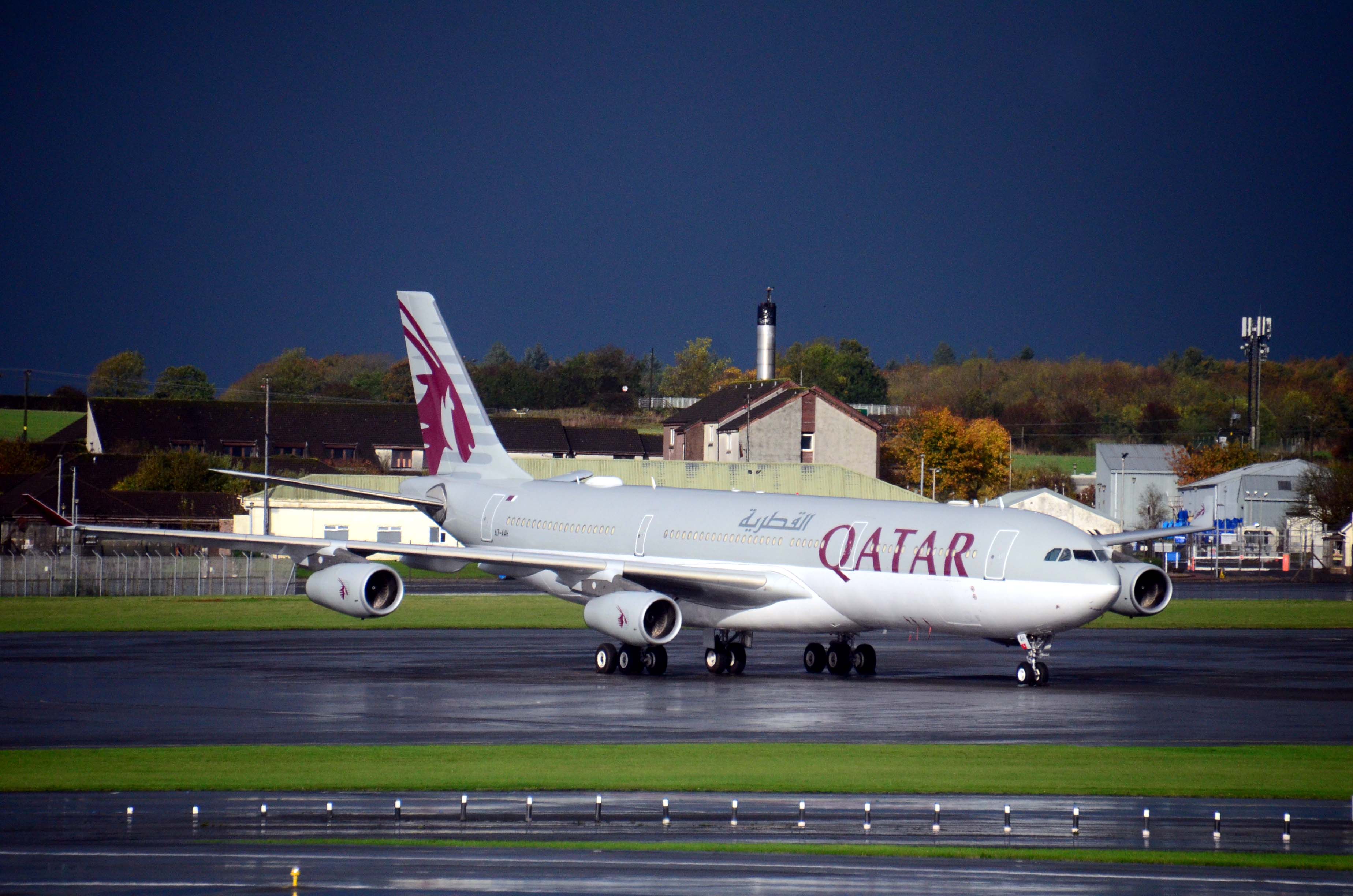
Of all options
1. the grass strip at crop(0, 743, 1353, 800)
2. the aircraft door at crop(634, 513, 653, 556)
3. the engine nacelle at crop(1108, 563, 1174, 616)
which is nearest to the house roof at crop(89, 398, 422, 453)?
the aircraft door at crop(634, 513, 653, 556)

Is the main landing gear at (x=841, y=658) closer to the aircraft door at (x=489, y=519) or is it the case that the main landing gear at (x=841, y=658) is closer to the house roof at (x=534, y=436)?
the aircraft door at (x=489, y=519)

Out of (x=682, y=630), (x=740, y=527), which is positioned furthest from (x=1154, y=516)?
(x=740, y=527)

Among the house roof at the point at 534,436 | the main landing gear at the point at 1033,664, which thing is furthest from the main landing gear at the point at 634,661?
the house roof at the point at 534,436

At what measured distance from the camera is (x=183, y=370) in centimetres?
18925

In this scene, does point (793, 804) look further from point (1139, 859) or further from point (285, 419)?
point (285, 419)

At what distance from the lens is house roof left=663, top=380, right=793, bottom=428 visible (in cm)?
10962

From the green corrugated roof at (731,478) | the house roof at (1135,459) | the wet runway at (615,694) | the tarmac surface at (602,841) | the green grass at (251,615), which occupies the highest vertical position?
the house roof at (1135,459)

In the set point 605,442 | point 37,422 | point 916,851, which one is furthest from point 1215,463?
point 916,851

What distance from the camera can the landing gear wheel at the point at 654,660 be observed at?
35594 millimetres

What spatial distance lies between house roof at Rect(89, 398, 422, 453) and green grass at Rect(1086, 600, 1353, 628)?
77.4 m

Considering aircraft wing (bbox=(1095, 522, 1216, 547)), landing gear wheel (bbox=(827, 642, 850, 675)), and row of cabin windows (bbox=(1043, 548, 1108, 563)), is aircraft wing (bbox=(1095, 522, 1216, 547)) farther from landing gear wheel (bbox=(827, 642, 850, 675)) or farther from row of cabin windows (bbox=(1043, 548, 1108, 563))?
landing gear wheel (bbox=(827, 642, 850, 675))

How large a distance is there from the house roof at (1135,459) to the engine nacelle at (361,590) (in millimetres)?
102421

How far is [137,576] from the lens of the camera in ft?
209

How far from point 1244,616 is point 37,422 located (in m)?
139
